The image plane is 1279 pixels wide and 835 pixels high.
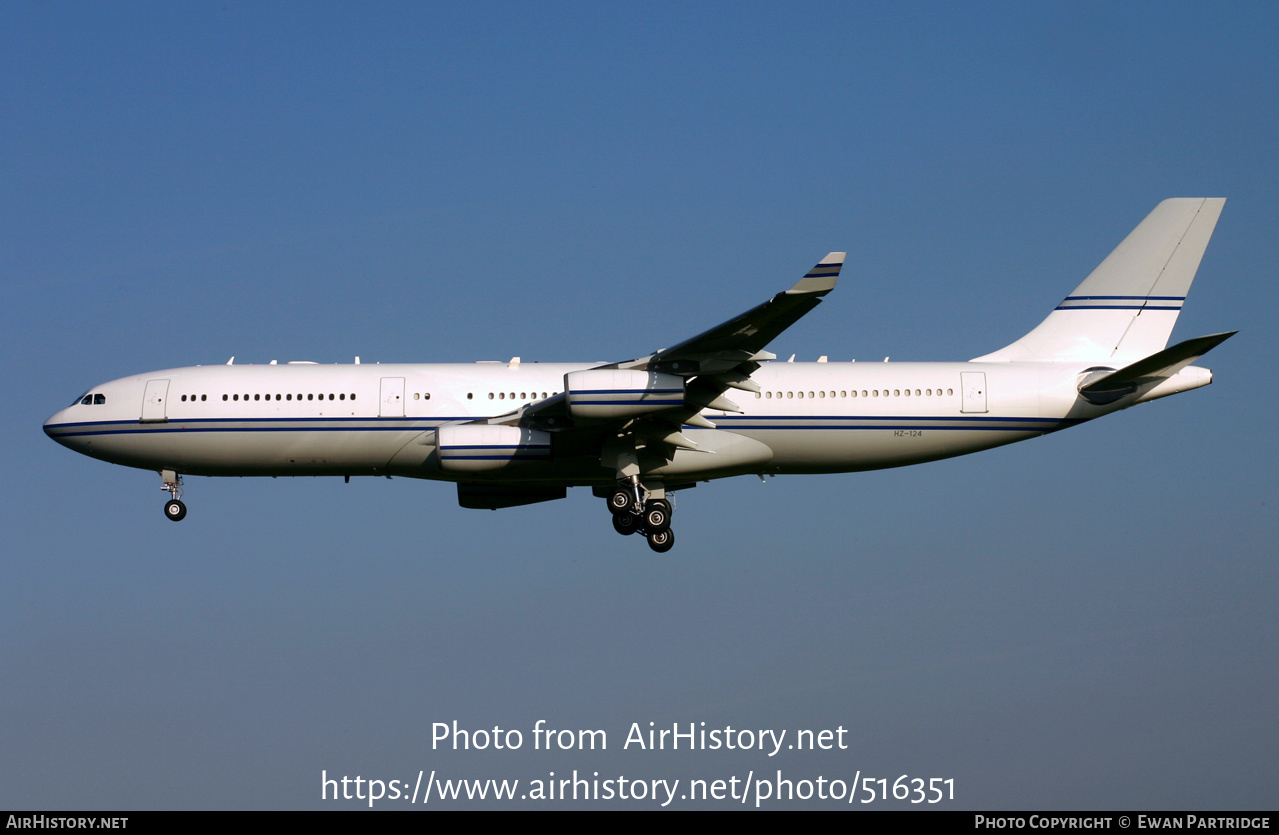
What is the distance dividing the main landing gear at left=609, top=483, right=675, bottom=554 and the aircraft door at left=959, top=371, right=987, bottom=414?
7.89m

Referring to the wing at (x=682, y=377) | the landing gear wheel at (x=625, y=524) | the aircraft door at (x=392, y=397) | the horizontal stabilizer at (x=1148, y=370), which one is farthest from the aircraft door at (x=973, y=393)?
the aircraft door at (x=392, y=397)

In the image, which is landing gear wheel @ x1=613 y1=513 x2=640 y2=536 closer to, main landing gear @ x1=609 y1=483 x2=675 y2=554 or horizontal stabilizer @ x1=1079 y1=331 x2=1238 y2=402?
main landing gear @ x1=609 y1=483 x2=675 y2=554

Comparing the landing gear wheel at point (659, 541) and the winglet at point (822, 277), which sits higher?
the winglet at point (822, 277)

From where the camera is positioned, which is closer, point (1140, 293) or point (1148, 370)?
point (1148, 370)

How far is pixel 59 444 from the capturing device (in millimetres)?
34688

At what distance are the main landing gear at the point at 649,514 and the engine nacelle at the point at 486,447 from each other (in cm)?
246

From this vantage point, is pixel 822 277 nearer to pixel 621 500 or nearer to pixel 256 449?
pixel 621 500

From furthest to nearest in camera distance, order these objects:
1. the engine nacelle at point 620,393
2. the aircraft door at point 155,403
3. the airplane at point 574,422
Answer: the aircraft door at point 155,403, the airplane at point 574,422, the engine nacelle at point 620,393

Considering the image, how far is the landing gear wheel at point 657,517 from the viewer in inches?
1289

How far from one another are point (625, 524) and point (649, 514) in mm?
1015

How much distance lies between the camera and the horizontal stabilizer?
99.5 feet

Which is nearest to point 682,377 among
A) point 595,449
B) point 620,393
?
point 620,393

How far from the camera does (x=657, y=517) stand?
3281 cm

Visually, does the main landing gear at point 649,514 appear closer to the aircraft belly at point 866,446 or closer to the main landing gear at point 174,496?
the aircraft belly at point 866,446
